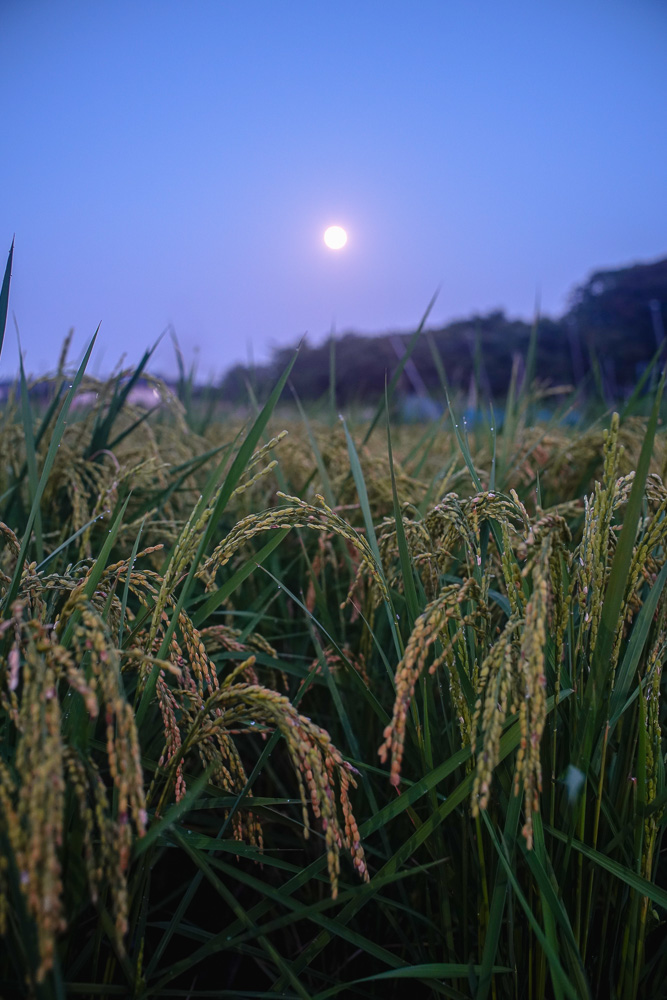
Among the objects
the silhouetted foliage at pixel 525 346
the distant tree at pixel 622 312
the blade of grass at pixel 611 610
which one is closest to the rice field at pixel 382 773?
the blade of grass at pixel 611 610

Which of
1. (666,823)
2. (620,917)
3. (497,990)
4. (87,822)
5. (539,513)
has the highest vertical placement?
(539,513)

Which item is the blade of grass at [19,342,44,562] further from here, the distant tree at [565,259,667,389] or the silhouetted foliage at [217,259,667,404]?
the distant tree at [565,259,667,389]

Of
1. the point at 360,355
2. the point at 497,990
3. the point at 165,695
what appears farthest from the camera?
the point at 360,355

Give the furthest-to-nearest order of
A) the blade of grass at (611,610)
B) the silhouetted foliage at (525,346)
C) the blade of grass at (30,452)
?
the silhouetted foliage at (525,346), the blade of grass at (30,452), the blade of grass at (611,610)

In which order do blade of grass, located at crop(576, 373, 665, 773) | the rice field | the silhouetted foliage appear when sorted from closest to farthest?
1. the rice field
2. blade of grass, located at crop(576, 373, 665, 773)
3. the silhouetted foliage

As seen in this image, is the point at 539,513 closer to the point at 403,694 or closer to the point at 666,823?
the point at 403,694

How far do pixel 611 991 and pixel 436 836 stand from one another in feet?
1.10

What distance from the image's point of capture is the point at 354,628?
183 cm

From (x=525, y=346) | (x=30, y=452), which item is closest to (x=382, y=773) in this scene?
(x=30, y=452)

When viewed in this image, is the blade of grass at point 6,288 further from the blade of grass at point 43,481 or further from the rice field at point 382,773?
the blade of grass at point 43,481

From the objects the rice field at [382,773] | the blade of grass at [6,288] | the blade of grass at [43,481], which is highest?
the blade of grass at [6,288]

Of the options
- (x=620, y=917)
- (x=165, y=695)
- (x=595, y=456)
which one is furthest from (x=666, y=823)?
(x=595, y=456)

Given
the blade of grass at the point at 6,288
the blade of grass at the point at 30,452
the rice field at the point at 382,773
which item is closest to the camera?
the rice field at the point at 382,773

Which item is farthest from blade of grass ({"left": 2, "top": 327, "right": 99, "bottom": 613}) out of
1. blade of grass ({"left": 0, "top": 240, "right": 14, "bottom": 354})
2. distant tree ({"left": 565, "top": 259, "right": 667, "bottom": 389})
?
distant tree ({"left": 565, "top": 259, "right": 667, "bottom": 389})
